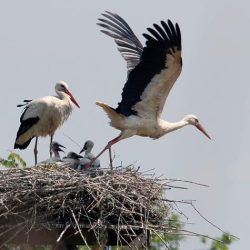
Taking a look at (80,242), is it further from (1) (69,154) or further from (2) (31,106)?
(2) (31,106)

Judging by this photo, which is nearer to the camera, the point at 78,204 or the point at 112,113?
the point at 78,204

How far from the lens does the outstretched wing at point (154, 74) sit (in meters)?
10.9

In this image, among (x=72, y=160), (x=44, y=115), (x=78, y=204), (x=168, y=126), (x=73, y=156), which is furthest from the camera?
(x=44, y=115)

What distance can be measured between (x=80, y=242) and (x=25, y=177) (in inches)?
31.2

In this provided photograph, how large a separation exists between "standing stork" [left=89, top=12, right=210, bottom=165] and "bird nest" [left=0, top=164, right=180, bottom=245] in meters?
1.79

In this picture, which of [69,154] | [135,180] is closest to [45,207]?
[135,180]

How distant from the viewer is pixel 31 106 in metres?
12.7

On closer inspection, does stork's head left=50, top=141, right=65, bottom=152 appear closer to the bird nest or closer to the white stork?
the white stork

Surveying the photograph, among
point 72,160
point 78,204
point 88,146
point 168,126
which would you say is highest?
point 168,126

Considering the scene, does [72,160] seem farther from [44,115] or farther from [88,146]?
[44,115]

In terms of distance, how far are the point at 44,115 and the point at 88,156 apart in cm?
150

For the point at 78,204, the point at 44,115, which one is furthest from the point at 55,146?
the point at 78,204

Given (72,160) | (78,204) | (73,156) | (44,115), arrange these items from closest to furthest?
1. (78,204)
2. (72,160)
3. (73,156)
4. (44,115)

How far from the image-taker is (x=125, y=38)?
12992 millimetres
